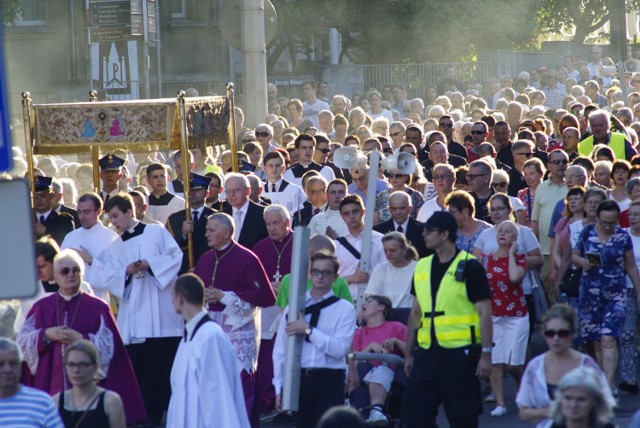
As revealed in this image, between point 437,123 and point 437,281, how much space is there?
33.1ft

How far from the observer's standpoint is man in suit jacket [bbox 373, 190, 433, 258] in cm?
1216

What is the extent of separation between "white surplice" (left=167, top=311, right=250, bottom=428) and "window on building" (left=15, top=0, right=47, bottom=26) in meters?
25.0

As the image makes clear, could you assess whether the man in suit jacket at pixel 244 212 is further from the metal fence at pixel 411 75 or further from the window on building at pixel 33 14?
the window on building at pixel 33 14

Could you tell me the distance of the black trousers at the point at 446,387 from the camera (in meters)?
9.09

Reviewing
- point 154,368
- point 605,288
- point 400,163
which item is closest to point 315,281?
point 400,163

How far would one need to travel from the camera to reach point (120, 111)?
12961 millimetres

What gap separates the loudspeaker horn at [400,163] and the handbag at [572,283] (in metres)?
2.24

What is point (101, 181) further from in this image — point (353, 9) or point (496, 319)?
point (353, 9)

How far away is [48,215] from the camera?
1280 centimetres

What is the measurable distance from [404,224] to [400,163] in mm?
2092

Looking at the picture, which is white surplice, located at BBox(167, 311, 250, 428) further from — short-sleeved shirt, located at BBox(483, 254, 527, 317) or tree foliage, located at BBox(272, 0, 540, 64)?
tree foliage, located at BBox(272, 0, 540, 64)

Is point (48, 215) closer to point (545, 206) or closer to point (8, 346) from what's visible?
point (545, 206)

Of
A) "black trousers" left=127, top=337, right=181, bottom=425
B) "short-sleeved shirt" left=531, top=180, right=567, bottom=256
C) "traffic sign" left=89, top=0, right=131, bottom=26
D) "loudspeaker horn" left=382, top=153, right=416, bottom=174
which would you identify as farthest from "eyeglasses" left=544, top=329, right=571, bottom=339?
"traffic sign" left=89, top=0, right=131, bottom=26

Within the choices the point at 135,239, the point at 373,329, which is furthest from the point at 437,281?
the point at 135,239
